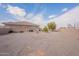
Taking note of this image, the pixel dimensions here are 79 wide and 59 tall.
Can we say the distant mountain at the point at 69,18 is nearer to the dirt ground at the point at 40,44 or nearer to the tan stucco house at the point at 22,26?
the dirt ground at the point at 40,44

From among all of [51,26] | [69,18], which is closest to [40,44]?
[51,26]

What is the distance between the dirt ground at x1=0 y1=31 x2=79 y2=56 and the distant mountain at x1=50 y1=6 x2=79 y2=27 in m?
0.10

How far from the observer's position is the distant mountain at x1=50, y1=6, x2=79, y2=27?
1.75m

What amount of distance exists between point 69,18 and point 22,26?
0.47 meters

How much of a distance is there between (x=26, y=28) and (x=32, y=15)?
0.15m

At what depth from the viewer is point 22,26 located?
1.78 meters

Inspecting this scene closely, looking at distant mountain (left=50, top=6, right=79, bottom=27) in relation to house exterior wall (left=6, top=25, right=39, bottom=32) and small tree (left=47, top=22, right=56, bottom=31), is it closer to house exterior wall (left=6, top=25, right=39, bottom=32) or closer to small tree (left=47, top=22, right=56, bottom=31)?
small tree (left=47, top=22, right=56, bottom=31)

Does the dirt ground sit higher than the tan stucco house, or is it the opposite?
the tan stucco house

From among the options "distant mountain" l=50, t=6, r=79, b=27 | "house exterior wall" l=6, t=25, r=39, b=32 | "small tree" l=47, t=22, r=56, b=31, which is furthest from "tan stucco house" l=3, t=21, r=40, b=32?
"distant mountain" l=50, t=6, r=79, b=27

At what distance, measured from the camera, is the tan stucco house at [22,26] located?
5.79ft

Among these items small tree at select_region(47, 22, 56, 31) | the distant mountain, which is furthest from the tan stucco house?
the distant mountain

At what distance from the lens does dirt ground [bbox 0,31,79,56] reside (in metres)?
1.73

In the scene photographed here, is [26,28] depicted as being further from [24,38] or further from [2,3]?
[2,3]

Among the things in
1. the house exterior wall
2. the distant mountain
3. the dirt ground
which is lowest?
the dirt ground
